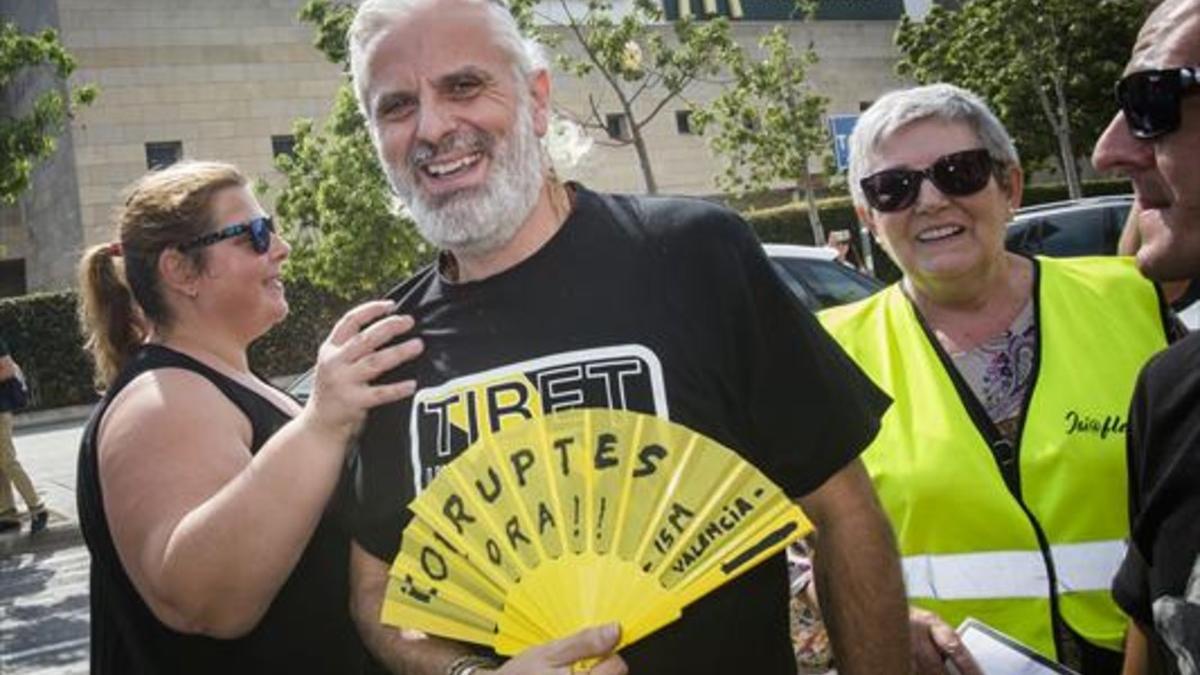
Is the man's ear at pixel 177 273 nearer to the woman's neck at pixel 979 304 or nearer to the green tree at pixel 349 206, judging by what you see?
the woman's neck at pixel 979 304

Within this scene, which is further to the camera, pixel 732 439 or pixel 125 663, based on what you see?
pixel 125 663

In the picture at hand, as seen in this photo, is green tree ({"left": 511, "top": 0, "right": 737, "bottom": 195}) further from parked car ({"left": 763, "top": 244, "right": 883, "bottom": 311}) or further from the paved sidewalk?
parked car ({"left": 763, "top": 244, "right": 883, "bottom": 311})

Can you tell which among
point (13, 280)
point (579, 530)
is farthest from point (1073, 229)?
point (13, 280)

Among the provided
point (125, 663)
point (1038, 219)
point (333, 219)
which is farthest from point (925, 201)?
point (333, 219)

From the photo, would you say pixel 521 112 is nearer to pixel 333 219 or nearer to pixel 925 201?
pixel 925 201

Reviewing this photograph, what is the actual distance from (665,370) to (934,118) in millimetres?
1153

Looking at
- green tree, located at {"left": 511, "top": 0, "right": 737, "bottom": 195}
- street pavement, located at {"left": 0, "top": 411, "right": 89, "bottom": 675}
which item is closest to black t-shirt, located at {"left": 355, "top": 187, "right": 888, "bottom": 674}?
street pavement, located at {"left": 0, "top": 411, "right": 89, "bottom": 675}

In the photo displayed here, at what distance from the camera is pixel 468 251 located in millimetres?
1952

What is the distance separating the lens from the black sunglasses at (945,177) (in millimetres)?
2584

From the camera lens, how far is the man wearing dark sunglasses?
1659mm

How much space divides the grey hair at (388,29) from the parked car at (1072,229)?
11477 millimetres

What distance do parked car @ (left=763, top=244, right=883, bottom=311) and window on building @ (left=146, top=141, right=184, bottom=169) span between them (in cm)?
2701

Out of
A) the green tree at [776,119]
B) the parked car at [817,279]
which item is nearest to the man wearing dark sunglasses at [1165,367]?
the parked car at [817,279]

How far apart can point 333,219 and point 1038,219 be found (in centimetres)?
1223
